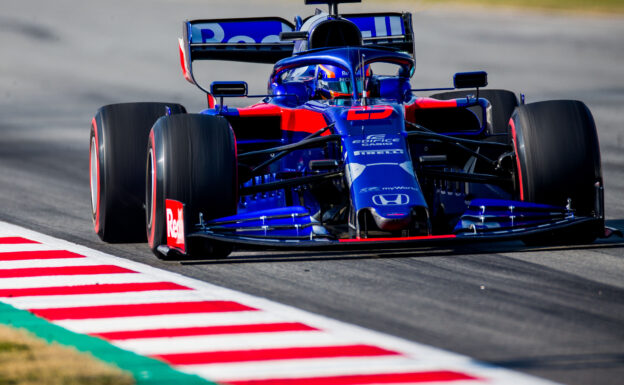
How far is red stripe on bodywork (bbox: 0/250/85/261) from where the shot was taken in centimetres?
934

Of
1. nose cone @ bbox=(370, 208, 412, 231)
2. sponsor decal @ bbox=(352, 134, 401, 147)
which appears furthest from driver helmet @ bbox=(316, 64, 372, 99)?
nose cone @ bbox=(370, 208, 412, 231)

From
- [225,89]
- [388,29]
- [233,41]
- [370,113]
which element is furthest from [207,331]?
[388,29]

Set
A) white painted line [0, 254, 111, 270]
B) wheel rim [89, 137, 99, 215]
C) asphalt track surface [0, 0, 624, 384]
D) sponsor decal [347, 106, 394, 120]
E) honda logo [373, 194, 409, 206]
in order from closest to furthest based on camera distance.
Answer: asphalt track surface [0, 0, 624, 384] < honda logo [373, 194, 409, 206] < white painted line [0, 254, 111, 270] < sponsor decal [347, 106, 394, 120] < wheel rim [89, 137, 99, 215]

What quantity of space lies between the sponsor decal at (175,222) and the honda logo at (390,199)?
4.27 ft

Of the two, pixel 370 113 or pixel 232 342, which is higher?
pixel 370 113

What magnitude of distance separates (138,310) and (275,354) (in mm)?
1405

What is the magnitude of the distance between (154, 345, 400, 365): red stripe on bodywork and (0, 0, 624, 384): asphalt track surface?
354 millimetres

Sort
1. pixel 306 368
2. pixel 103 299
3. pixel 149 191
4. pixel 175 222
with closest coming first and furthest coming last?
pixel 306 368
pixel 103 299
pixel 175 222
pixel 149 191

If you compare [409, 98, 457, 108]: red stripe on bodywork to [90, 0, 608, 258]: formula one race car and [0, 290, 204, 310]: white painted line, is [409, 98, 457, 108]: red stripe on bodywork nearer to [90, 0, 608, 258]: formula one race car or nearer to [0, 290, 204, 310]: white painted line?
[90, 0, 608, 258]: formula one race car

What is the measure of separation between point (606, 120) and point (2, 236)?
1096 centimetres

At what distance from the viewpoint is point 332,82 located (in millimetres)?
10398

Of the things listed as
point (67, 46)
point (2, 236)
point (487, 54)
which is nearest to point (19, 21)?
point (67, 46)

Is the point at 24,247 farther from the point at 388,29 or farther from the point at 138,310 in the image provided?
the point at 388,29

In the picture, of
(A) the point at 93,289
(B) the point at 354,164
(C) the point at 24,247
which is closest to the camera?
(A) the point at 93,289
